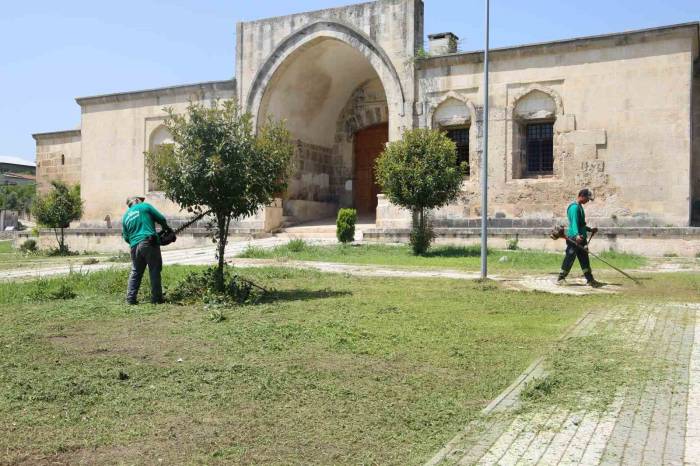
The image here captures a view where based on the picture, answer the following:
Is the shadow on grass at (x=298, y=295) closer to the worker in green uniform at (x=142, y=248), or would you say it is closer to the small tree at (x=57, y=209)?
the worker in green uniform at (x=142, y=248)

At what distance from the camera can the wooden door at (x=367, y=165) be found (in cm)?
2677

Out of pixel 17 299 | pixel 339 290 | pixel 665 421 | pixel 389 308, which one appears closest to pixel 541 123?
pixel 339 290

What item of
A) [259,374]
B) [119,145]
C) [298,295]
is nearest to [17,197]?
[119,145]

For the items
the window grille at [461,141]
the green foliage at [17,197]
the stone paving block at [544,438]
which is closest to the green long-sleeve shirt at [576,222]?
the stone paving block at [544,438]

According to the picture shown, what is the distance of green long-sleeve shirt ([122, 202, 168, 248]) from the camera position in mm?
9320

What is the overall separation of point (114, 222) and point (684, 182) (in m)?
19.8

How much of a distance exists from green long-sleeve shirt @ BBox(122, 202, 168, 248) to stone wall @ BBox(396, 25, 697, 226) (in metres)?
12.6

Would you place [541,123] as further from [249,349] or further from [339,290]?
[249,349]

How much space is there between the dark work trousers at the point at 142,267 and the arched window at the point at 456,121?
13.6m

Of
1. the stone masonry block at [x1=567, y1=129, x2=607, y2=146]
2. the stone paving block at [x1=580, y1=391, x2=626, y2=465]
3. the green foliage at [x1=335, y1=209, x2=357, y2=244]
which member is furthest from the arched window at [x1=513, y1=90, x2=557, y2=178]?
the stone paving block at [x1=580, y1=391, x2=626, y2=465]

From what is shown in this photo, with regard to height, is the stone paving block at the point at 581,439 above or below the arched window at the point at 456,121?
below

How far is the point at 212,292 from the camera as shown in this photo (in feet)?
31.3

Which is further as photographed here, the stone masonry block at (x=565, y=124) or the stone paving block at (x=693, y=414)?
the stone masonry block at (x=565, y=124)

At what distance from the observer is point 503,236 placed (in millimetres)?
19375
